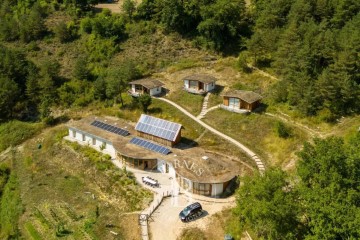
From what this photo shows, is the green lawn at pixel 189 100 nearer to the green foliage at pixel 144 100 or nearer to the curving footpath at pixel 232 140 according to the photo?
the curving footpath at pixel 232 140

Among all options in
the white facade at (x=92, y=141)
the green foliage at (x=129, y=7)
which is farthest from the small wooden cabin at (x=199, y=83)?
the green foliage at (x=129, y=7)

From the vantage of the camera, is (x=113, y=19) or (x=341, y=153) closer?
(x=341, y=153)

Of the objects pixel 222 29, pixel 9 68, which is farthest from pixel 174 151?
pixel 9 68

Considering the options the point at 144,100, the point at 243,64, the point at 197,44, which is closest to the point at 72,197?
the point at 144,100

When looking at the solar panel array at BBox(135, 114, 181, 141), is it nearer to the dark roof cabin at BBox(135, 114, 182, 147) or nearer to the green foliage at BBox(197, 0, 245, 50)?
the dark roof cabin at BBox(135, 114, 182, 147)

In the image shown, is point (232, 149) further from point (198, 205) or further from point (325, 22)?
point (325, 22)

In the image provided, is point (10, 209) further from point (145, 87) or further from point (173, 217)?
point (145, 87)
